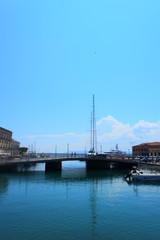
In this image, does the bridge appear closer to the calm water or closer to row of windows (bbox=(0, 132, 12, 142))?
row of windows (bbox=(0, 132, 12, 142))

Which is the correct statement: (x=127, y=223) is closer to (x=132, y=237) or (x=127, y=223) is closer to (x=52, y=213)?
(x=132, y=237)

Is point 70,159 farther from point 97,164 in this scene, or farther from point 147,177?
point 147,177

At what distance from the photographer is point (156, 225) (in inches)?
1008

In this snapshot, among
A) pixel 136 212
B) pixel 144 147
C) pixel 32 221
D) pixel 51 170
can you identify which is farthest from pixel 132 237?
pixel 144 147

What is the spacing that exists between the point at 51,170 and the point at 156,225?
2597 inches

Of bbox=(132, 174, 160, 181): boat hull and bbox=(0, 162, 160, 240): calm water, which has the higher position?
bbox=(132, 174, 160, 181): boat hull

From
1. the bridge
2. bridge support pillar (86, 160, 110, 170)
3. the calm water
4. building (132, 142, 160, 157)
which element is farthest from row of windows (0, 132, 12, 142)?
building (132, 142, 160, 157)

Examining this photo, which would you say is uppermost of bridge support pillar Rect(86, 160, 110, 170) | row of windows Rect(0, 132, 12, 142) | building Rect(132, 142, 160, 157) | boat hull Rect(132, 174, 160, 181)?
row of windows Rect(0, 132, 12, 142)

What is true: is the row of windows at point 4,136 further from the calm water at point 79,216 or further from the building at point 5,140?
the calm water at point 79,216

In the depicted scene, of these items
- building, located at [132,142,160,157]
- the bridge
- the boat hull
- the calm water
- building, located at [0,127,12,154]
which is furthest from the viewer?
building, located at [132,142,160,157]

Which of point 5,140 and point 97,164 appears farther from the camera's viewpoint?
point 5,140

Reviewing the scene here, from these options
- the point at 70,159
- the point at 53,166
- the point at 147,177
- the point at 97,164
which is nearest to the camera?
the point at 147,177

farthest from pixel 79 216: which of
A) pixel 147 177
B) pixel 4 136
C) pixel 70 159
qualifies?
pixel 4 136

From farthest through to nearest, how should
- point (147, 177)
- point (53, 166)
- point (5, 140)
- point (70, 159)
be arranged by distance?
point (5, 140), point (53, 166), point (70, 159), point (147, 177)
